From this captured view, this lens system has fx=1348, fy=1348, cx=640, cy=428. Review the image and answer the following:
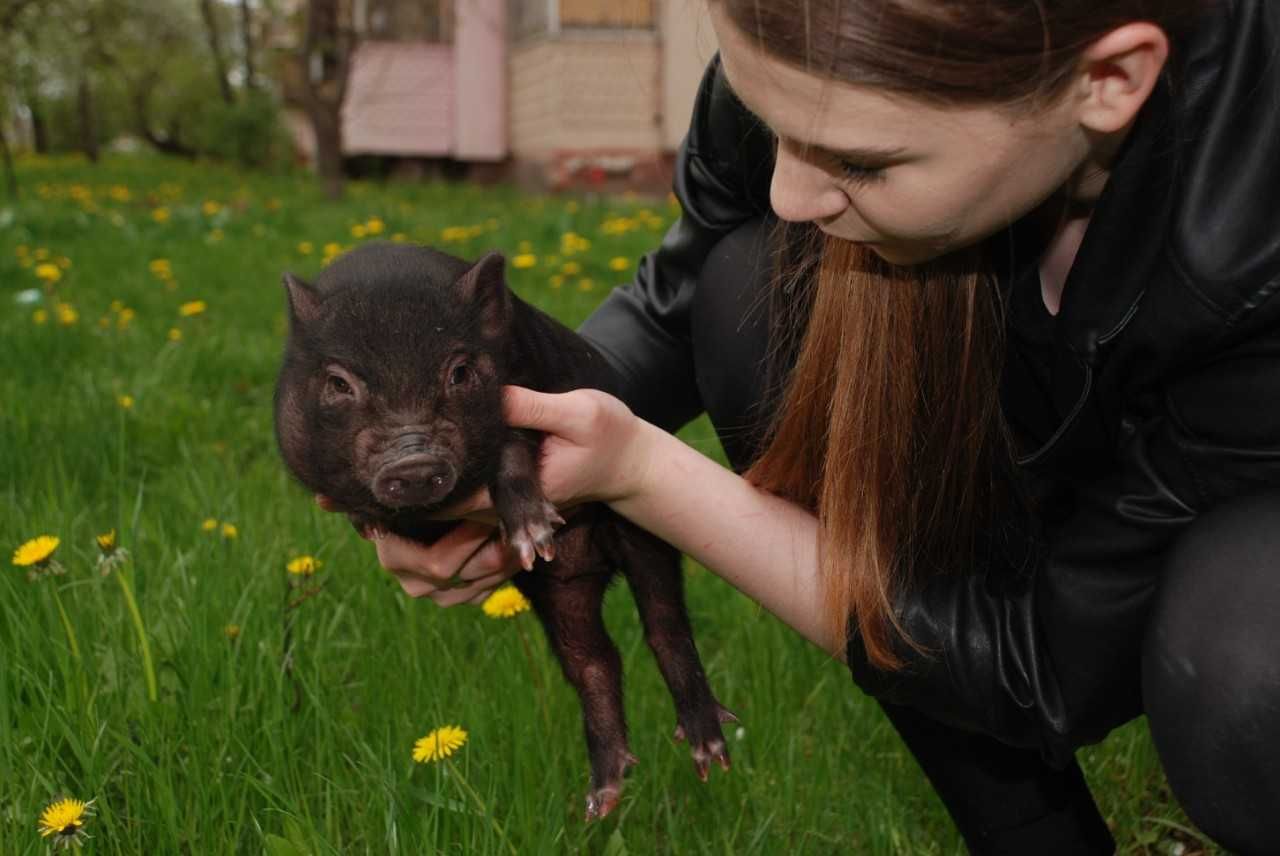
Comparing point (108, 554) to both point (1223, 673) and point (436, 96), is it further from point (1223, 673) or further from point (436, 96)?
point (436, 96)

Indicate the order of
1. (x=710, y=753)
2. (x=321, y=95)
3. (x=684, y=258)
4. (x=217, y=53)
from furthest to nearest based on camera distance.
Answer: (x=217, y=53) < (x=321, y=95) < (x=684, y=258) < (x=710, y=753)

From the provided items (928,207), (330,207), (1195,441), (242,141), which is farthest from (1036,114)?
(242,141)

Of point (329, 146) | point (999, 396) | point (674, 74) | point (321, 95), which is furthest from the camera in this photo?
point (674, 74)

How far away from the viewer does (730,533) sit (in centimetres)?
194

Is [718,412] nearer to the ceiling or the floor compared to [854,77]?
nearer to the floor

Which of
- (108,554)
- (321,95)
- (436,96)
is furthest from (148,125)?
(108,554)

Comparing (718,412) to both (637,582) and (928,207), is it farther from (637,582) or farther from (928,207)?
(928,207)

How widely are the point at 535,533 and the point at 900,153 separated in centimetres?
70

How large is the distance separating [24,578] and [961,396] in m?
1.77

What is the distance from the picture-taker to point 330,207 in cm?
1071

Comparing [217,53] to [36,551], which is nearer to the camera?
[36,551]

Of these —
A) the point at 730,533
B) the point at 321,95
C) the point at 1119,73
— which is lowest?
the point at 321,95

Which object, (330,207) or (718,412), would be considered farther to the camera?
(330,207)

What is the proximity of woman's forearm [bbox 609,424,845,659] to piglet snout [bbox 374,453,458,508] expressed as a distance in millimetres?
339
